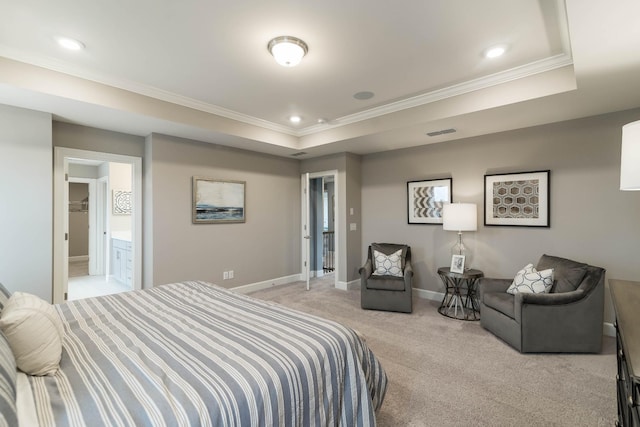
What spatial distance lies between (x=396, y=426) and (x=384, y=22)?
2.74 metres

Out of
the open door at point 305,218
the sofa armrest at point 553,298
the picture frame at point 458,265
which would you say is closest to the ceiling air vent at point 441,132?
the picture frame at point 458,265

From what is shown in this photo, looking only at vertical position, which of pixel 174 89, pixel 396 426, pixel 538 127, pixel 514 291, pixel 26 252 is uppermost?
pixel 174 89

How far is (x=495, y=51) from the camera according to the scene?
250 cm

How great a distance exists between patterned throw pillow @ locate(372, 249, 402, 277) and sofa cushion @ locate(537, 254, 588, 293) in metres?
1.69

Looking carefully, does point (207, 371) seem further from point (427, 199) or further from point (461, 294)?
point (427, 199)

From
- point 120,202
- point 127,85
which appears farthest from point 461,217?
point 120,202

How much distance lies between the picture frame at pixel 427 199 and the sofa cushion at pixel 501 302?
141 cm

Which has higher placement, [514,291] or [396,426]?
[514,291]

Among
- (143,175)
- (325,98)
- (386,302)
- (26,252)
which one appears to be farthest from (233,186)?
(386,302)

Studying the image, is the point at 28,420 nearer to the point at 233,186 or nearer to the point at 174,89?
the point at 174,89

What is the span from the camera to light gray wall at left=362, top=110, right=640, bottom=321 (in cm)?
312

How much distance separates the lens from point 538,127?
357 centimetres

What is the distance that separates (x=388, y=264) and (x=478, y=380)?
2.00 metres

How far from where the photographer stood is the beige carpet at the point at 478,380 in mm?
1897
